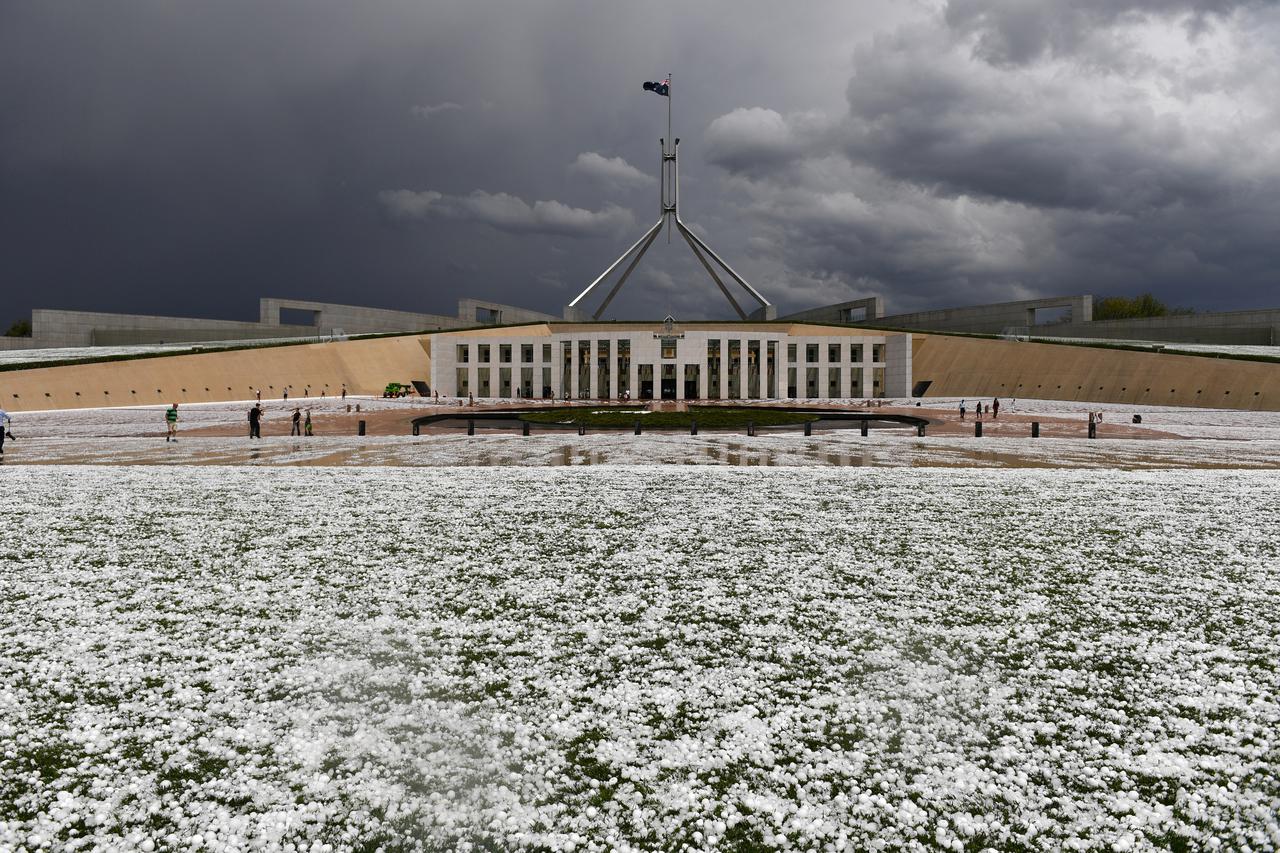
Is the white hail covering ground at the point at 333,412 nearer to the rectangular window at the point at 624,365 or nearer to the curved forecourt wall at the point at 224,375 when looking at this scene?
the curved forecourt wall at the point at 224,375

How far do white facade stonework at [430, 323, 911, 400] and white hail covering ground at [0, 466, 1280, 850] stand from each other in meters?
A: 63.1

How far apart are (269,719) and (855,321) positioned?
369 feet

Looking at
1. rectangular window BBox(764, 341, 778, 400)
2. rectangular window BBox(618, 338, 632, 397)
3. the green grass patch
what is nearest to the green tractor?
rectangular window BBox(618, 338, 632, 397)

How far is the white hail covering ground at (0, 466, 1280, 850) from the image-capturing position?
3.79m

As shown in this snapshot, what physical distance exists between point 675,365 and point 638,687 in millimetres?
69572

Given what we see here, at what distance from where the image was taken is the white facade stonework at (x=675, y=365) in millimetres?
73750

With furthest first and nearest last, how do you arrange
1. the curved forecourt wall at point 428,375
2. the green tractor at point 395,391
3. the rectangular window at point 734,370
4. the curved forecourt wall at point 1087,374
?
the rectangular window at point 734,370 → the green tractor at point 395,391 → the curved forecourt wall at point 1087,374 → the curved forecourt wall at point 428,375

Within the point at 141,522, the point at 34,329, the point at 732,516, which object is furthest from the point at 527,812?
the point at 34,329

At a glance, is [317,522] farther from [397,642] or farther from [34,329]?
[34,329]

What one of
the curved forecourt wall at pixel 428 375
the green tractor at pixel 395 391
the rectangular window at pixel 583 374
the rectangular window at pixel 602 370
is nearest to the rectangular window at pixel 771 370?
the curved forecourt wall at pixel 428 375

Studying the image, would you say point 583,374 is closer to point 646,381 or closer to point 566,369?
point 566,369

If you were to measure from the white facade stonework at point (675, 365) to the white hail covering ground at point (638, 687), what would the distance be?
2486 inches

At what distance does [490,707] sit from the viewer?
16.5 feet

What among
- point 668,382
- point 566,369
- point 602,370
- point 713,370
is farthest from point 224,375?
point 713,370
